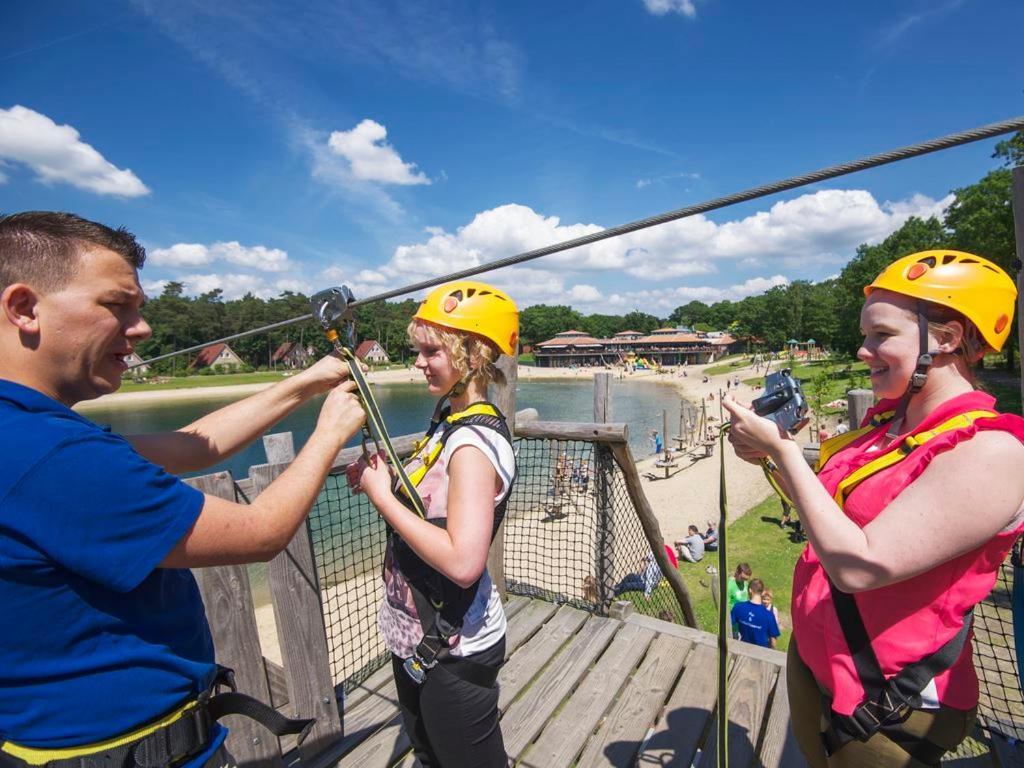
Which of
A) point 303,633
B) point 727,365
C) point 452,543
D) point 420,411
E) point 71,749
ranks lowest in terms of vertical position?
point 420,411

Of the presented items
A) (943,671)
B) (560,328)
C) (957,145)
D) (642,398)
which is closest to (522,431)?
(943,671)

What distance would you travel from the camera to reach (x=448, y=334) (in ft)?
7.02

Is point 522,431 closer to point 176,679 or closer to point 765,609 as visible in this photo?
point 176,679

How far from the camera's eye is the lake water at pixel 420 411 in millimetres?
41656

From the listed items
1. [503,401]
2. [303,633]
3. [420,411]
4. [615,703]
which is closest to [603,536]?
[615,703]

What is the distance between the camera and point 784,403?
180 cm

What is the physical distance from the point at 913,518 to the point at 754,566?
38.7ft

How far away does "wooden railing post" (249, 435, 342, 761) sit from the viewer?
2744mm

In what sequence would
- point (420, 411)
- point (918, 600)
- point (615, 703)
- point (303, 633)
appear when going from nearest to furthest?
point (918, 600), point (303, 633), point (615, 703), point (420, 411)

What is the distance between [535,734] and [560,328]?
137 metres

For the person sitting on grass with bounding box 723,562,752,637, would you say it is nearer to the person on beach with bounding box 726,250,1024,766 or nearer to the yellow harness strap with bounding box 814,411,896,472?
the yellow harness strap with bounding box 814,411,896,472

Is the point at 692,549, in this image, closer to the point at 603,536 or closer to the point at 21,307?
the point at 603,536

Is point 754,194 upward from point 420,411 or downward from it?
upward

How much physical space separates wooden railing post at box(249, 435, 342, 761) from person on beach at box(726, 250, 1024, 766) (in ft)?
7.48
